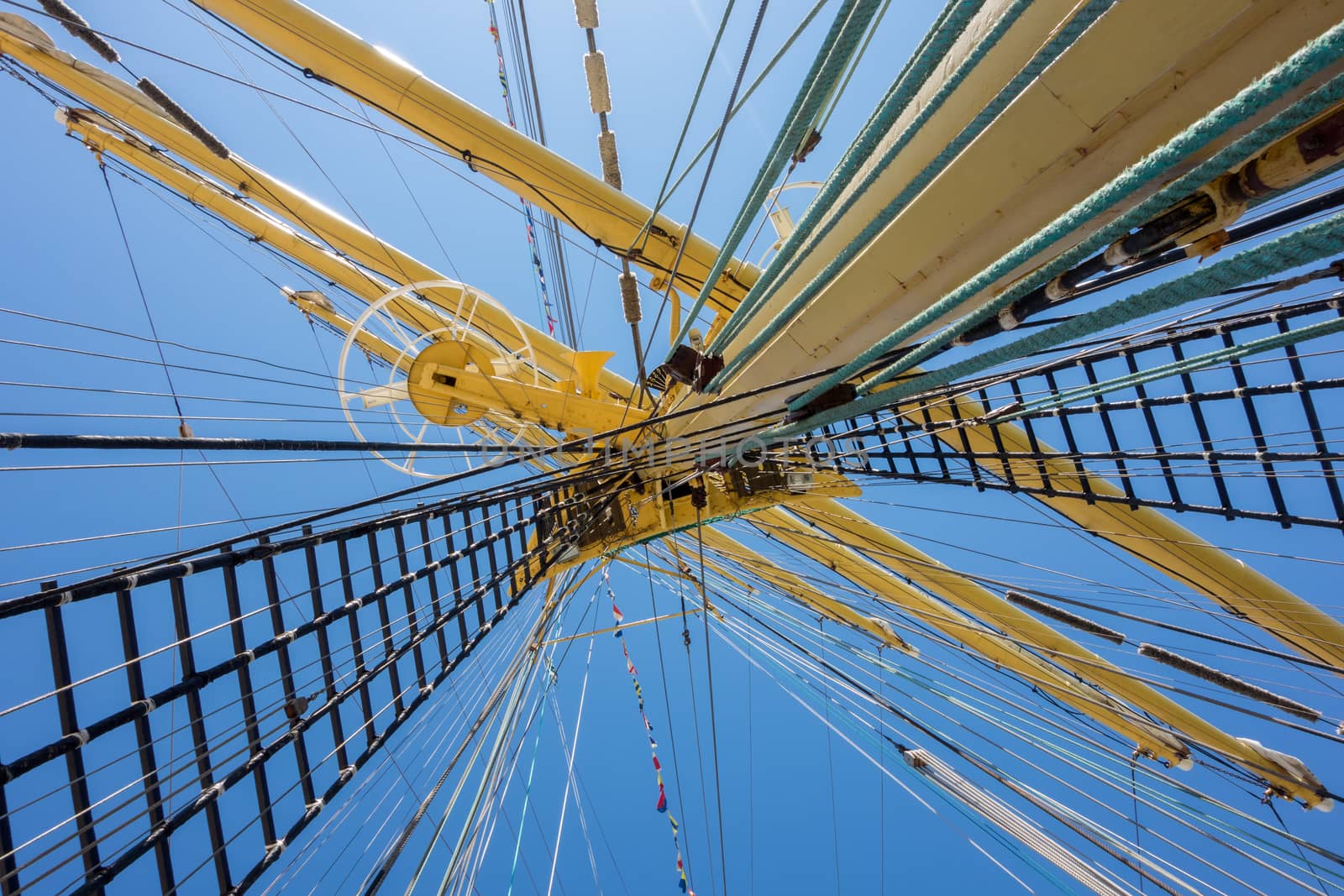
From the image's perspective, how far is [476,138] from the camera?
5258mm

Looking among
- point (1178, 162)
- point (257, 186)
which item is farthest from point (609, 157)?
point (1178, 162)

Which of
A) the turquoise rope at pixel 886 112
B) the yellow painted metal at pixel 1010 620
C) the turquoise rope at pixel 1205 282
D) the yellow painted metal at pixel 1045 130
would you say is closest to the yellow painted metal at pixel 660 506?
the yellow painted metal at pixel 1010 620

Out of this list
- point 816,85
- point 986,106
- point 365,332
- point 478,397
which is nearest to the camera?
point 986,106

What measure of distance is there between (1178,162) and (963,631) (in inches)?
286

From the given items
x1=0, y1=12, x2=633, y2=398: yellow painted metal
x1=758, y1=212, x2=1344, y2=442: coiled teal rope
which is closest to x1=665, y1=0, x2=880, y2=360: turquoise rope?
x1=758, y1=212, x2=1344, y2=442: coiled teal rope

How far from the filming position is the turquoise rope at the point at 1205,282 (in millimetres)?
1211

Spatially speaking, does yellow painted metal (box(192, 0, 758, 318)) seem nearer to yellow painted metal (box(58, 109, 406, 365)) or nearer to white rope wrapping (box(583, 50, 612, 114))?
white rope wrapping (box(583, 50, 612, 114))

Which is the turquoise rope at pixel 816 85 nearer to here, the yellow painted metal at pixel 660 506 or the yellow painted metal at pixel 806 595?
the yellow painted metal at pixel 660 506

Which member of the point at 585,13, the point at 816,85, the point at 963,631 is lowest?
the point at 963,631

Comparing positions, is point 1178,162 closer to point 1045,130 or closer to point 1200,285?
point 1200,285

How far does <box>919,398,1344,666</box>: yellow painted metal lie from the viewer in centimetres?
556

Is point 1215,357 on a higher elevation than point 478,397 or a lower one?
lower

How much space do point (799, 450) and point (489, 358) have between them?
299 cm

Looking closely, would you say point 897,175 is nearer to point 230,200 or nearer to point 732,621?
point 732,621
